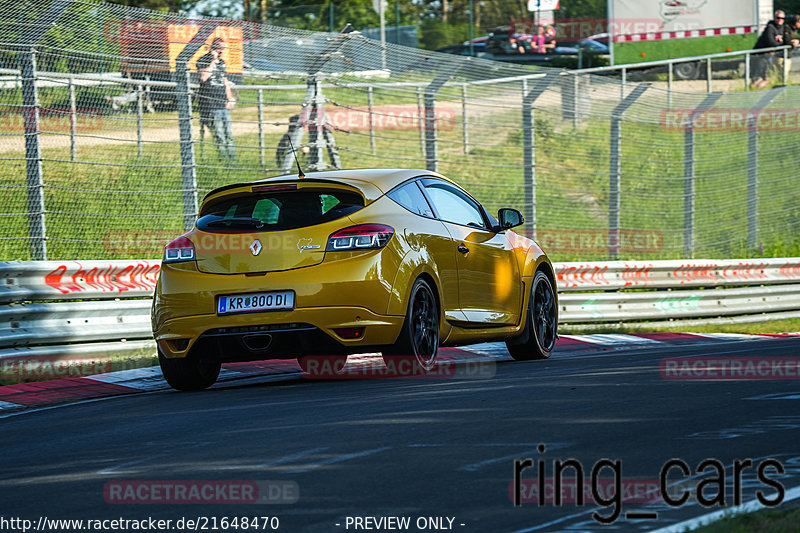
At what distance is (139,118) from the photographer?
45.9 ft

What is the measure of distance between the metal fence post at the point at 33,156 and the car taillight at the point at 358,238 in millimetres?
3758

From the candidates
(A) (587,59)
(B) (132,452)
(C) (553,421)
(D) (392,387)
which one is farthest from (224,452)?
(A) (587,59)

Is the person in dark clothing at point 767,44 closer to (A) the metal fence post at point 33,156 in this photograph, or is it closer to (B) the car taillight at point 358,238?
(A) the metal fence post at point 33,156

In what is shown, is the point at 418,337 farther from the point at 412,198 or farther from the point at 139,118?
the point at 139,118

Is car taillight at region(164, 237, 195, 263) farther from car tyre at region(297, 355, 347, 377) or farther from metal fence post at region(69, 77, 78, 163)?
metal fence post at region(69, 77, 78, 163)

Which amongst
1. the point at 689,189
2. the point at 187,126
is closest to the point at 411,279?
the point at 187,126

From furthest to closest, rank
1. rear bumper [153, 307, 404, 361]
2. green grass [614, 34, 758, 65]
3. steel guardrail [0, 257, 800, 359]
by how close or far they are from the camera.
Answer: green grass [614, 34, 758, 65], steel guardrail [0, 257, 800, 359], rear bumper [153, 307, 404, 361]

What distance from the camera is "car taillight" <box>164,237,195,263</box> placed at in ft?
30.8

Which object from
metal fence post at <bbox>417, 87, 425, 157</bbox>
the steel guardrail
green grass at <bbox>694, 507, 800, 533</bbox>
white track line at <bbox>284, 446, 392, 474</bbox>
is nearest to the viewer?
green grass at <bbox>694, 507, 800, 533</bbox>

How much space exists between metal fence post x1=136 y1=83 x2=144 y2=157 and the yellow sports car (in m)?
4.38

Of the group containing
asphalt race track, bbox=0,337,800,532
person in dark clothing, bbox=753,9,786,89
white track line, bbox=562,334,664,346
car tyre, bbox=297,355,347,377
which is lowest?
white track line, bbox=562,334,664,346

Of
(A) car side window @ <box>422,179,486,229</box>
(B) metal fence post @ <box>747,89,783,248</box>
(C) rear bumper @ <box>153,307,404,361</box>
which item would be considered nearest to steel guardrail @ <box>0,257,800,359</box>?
(C) rear bumper @ <box>153,307,404,361</box>

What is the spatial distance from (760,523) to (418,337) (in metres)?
5.02

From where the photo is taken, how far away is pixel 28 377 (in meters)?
10.5
